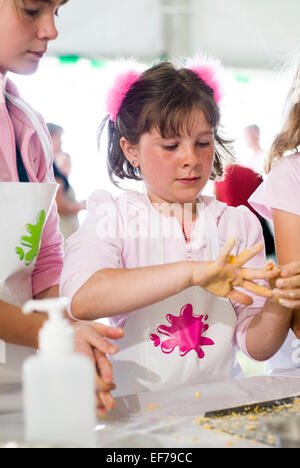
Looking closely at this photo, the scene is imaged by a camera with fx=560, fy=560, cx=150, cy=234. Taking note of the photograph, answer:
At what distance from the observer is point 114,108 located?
1.03 metres

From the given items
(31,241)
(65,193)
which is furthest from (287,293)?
(65,193)

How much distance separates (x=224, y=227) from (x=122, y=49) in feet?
7.50

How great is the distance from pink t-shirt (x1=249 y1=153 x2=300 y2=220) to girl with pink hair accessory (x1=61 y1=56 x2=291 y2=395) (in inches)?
2.3

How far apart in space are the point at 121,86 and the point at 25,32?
216 millimetres

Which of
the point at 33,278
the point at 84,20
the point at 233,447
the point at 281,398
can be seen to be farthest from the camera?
the point at 84,20

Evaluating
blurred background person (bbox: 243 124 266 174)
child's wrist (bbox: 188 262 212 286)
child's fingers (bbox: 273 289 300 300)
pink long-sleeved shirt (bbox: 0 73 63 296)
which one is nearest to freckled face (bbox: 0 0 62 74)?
pink long-sleeved shirt (bbox: 0 73 63 296)

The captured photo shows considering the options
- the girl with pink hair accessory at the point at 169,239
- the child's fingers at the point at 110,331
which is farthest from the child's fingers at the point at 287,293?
the child's fingers at the point at 110,331

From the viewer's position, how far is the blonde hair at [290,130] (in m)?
1.13

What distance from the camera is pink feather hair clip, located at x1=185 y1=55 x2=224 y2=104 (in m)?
1.03

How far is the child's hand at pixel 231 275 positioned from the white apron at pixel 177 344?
0.63 ft

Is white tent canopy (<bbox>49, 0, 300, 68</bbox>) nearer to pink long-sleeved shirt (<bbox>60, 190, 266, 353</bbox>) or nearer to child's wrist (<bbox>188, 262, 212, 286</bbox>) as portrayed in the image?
pink long-sleeved shirt (<bbox>60, 190, 266, 353</bbox>)

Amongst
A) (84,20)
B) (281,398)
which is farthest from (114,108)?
(84,20)
